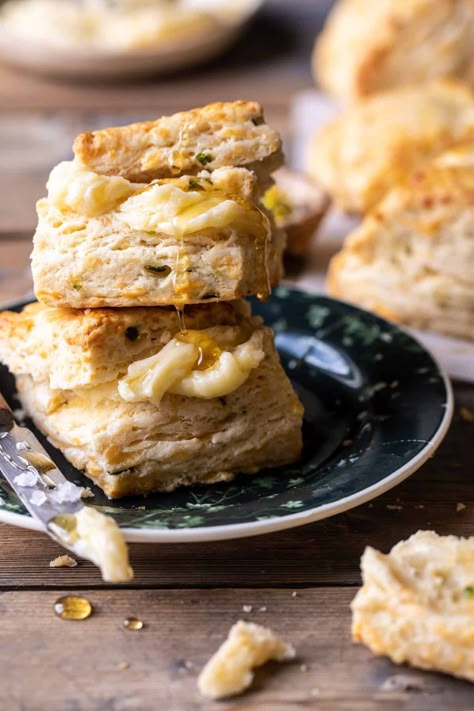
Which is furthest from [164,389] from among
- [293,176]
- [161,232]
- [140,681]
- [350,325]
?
[293,176]

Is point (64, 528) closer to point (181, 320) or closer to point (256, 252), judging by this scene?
point (181, 320)

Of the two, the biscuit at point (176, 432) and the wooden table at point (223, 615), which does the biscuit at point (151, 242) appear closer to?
the biscuit at point (176, 432)

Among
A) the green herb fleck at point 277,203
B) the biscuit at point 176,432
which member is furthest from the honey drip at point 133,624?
the green herb fleck at point 277,203

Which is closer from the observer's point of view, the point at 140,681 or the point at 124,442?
the point at 140,681

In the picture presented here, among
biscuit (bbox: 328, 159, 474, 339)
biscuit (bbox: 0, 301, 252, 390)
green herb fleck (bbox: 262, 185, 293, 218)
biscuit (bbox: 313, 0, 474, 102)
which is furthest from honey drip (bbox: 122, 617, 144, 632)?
biscuit (bbox: 313, 0, 474, 102)

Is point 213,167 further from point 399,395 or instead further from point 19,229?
point 19,229

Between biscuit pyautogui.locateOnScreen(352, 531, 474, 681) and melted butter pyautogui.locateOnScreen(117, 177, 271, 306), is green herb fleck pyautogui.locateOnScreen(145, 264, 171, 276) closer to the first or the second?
melted butter pyautogui.locateOnScreen(117, 177, 271, 306)
